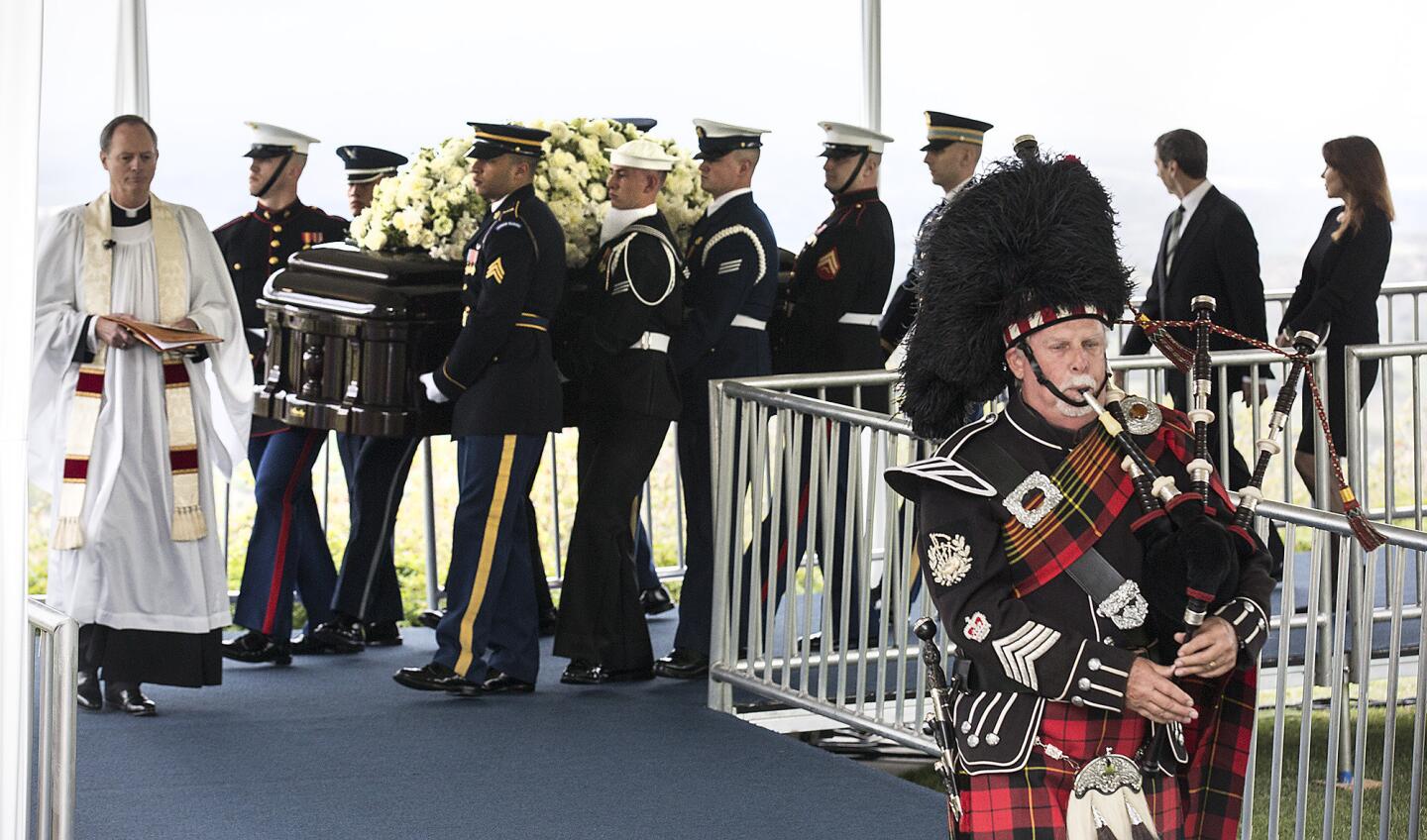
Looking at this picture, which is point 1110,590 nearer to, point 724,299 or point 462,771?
point 462,771

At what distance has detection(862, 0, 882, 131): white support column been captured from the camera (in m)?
7.50

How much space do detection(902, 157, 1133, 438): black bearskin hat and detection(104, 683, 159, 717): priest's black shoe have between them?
136 inches

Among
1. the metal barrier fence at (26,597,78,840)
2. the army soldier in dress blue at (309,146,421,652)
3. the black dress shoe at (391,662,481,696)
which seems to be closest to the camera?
the metal barrier fence at (26,597,78,840)

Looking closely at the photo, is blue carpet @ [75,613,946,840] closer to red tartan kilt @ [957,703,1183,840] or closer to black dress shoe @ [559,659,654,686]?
black dress shoe @ [559,659,654,686]

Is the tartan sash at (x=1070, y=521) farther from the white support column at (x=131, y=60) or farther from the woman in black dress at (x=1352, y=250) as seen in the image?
the white support column at (x=131, y=60)

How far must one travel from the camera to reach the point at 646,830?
472cm

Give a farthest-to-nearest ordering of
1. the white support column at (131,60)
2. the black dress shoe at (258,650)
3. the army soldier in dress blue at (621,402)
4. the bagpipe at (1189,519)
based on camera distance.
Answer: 1. the white support column at (131,60)
2. the black dress shoe at (258,650)
3. the army soldier in dress blue at (621,402)
4. the bagpipe at (1189,519)

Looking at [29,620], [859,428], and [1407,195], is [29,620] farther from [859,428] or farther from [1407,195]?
[1407,195]

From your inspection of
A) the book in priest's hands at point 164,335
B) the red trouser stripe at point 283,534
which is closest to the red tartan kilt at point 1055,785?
the book in priest's hands at point 164,335

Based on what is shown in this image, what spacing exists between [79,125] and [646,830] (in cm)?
300

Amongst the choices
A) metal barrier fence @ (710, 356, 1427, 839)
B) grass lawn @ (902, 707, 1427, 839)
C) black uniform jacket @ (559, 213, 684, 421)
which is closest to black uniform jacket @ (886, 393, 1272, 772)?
metal barrier fence @ (710, 356, 1427, 839)

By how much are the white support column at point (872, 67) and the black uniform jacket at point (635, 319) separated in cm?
160

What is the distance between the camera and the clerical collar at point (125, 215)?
5805mm

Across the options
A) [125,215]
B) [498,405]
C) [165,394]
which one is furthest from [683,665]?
[125,215]
